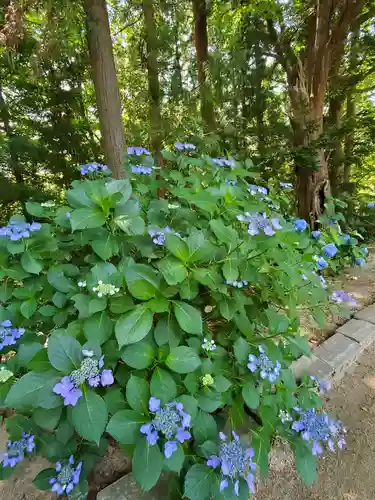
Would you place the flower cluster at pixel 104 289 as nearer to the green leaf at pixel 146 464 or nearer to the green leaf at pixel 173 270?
the green leaf at pixel 173 270

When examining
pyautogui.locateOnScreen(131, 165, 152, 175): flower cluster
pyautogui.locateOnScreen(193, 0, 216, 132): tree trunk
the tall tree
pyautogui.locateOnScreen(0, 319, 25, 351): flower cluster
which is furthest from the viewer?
pyautogui.locateOnScreen(193, 0, 216, 132): tree trunk

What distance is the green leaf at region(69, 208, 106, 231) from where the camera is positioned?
763 millimetres

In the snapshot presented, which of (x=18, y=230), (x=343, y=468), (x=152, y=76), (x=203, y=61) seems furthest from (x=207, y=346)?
(x=203, y=61)

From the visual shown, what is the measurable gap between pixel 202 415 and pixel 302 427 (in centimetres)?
35

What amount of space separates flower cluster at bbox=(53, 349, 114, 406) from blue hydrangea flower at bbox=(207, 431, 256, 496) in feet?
1.07

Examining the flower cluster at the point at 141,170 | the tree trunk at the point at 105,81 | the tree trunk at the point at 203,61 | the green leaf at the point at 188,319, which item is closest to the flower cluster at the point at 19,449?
the green leaf at the point at 188,319

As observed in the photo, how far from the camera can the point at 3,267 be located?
2.90ft

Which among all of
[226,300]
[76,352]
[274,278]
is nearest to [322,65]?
[274,278]

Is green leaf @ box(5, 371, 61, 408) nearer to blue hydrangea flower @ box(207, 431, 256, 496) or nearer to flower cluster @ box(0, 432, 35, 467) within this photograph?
flower cluster @ box(0, 432, 35, 467)

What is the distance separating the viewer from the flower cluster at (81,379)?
0.60m

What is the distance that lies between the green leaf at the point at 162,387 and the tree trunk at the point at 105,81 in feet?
7.05

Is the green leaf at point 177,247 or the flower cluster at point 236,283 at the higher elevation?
the green leaf at point 177,247

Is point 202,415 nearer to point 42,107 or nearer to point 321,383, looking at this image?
point 321,383

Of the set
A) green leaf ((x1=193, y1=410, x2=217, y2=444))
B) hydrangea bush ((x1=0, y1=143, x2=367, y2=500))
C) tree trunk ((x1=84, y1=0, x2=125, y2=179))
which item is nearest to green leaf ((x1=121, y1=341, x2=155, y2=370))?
hydrangea bush ((x1=0, y1=143, x2=367, y2=500))
